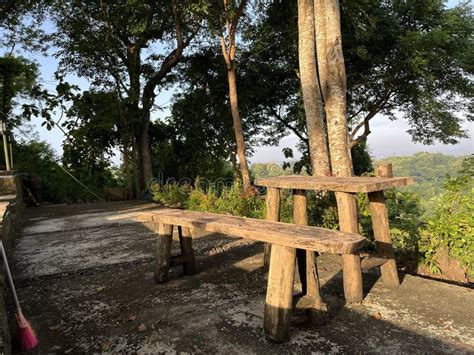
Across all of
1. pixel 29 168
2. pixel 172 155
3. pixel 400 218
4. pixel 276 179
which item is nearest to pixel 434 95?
pixel 172 155

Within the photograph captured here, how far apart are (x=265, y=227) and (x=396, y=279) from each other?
5.02 feet

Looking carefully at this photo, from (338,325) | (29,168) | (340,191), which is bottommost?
(338,325)

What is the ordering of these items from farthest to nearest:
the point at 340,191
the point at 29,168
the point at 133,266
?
the point at 29,168, the point at 133,266, the point at 340,191

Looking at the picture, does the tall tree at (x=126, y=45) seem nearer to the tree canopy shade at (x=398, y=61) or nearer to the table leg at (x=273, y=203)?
the tree canopy shade at (x=398, y=61)

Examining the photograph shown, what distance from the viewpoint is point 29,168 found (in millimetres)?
14695

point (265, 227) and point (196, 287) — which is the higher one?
point (265, 227)

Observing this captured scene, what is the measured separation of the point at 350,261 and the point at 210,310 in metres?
1.24

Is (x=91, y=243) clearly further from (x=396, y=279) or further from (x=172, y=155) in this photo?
(x=172, y=155)

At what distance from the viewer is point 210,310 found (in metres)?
2.84

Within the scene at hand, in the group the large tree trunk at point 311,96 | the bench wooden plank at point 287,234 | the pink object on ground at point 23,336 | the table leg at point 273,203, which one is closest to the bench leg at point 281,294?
the bench wooden plank at point 287,234

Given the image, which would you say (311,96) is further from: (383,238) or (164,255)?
(164,255)

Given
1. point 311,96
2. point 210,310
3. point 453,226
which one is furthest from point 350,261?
point 311,96

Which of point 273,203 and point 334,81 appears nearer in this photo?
point 273,203

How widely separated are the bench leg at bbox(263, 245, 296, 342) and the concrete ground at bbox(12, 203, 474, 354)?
3.4 inches
